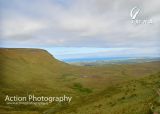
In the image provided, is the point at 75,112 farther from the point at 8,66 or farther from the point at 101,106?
the point at 8,66

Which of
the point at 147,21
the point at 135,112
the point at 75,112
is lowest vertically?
A: the point at 75,112

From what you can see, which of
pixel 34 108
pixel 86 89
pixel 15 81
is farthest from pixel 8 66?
pixel 34 108

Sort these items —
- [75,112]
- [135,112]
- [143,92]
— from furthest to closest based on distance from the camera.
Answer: [75,112]
[143,92]
[135,112]

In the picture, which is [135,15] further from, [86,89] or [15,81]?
[15,81]

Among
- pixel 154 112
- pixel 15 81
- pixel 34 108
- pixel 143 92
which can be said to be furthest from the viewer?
pixel 15 81

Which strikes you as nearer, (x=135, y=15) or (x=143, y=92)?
(x=143, y=92)

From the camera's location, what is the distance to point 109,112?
3012cm

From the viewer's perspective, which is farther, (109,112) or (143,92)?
(143,92)

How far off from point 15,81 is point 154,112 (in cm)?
15102

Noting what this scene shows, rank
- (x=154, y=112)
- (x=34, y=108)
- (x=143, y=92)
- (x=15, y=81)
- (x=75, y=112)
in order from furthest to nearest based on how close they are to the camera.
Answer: (x=15, y=81)
(x=34, y=108)
(x=75, y=112)
(x=143, y=92)
(x=154, y=112)

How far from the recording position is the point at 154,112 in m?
19.0

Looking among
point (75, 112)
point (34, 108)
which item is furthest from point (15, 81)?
point (75, 112)

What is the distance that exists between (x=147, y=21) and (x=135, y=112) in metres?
17.6

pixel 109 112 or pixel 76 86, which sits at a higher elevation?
pixel 109 112
